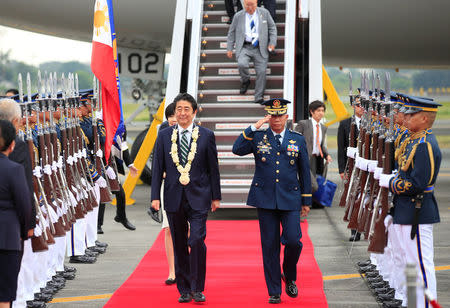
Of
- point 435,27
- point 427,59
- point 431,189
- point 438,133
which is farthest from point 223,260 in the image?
point 438,133

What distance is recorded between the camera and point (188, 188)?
6129 millimetres

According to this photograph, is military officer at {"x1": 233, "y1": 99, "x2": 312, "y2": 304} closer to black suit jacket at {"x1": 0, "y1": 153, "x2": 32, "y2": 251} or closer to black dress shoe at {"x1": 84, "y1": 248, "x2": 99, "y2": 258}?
black suit jacket at {"x1": 0, "y1": 153, "x2": 32, "y2": 251}

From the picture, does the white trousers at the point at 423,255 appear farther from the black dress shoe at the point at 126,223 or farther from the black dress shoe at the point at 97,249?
the black dress shoe at the point at 126,223

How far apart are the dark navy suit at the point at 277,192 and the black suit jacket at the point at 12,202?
7.08 feet

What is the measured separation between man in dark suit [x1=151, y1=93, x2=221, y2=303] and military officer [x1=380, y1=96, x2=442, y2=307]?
157 cm

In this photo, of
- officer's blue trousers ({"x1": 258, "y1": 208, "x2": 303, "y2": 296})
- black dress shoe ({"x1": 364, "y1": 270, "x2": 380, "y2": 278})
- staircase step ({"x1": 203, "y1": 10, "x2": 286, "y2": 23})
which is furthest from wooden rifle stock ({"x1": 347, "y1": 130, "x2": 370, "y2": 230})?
staircase step ({"x1": 203, "y1": 10, "x2": 286, "y2": 23})

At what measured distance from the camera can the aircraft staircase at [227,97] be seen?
34.4 ft

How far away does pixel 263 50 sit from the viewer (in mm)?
11023

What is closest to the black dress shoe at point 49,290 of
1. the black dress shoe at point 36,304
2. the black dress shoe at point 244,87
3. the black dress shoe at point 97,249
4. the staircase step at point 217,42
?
the black dress shoe at point 36,304

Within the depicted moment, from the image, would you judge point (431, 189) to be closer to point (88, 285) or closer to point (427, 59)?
point (88, 285)

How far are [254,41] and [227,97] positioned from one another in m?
0.94

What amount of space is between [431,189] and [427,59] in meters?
11.7

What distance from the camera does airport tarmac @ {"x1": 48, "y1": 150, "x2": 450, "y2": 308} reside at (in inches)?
251

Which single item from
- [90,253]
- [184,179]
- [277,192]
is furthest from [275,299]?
[90,253]
